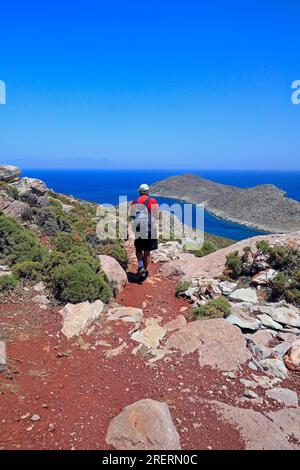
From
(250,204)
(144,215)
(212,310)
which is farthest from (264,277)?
(250,204)

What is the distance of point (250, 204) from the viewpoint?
119m

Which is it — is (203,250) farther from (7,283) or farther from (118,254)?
(7,283)

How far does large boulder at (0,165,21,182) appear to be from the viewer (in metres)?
21.0

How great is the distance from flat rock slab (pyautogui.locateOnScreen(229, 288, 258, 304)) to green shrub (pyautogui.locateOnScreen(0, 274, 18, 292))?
5662 millimetres

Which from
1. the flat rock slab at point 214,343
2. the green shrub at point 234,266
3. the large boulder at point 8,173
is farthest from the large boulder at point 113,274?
the large boulder at point 8,173

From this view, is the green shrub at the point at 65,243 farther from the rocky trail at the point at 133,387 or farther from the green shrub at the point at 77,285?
the rocky trail at the point at 133,387

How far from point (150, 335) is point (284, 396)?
2673 millimetres

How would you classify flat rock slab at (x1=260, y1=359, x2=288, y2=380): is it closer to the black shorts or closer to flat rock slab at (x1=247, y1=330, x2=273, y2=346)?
flat rock slab at (x1=247, y1=330, x2=273, y2=346)

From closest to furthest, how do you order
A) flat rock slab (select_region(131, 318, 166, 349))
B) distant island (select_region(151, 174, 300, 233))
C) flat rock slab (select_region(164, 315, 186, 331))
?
flat rock slab (select_region(131, 318, 166, 349)), flat rock slab (select_region(164, 315, 186, 331)), distant island (select_region(151, 174, 300, 233))

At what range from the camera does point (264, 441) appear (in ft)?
13.8

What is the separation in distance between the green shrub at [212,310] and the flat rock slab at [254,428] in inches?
126

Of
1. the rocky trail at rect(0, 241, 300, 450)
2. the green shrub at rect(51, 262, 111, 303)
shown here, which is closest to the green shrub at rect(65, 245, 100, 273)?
the green shrub at rect(51, 262, 111, 303)
